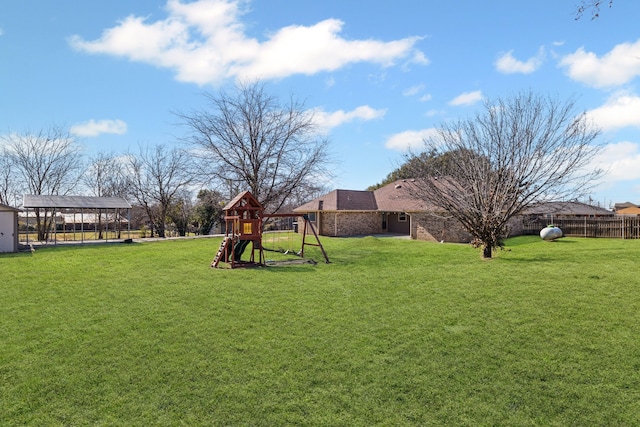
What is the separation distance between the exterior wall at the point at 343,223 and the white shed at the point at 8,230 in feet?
54.1

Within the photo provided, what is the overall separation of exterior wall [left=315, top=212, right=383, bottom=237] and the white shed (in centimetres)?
1650

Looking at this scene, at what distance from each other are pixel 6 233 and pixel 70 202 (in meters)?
6.10

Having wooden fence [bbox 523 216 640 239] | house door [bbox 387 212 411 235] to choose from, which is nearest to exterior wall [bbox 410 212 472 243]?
house door [bbox 387 212 411 235]

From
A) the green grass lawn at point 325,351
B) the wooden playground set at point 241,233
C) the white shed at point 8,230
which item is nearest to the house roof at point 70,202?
the white shed at point 8,230

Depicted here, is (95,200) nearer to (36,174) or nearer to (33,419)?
(36,174)

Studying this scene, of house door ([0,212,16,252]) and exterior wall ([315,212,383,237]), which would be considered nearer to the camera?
house door ([0,212,16,252])

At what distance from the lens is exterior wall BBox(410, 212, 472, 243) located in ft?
71.6

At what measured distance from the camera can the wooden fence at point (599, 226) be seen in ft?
66.5

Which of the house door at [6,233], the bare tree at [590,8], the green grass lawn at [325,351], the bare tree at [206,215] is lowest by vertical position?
the green grass lawn at [325,351]

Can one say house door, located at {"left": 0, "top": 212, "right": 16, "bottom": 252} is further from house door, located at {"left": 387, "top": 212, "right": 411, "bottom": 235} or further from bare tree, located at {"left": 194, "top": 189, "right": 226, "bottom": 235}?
house door, located at {"left": 387, "top": 212, "right": 411, "bottom": 235}

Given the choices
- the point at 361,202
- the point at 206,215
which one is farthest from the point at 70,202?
the point at 361,202

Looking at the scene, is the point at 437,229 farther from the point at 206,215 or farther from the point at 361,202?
the point at 206,215

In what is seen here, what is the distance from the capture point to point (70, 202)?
23828 mm

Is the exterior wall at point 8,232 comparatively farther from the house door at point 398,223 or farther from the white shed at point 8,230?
the house door at point 398,223
